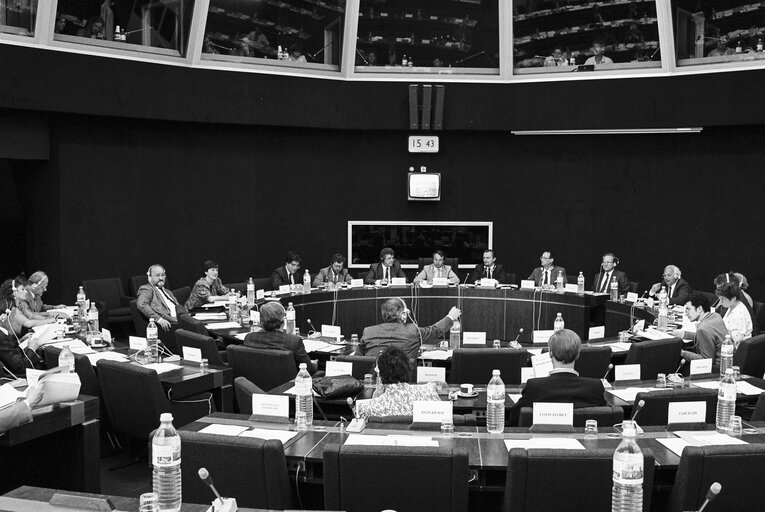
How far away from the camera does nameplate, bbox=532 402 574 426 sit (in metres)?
3.63

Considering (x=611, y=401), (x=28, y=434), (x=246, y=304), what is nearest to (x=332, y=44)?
(x=246, y=304)

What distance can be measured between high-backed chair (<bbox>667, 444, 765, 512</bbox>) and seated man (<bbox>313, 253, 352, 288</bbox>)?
6.72 m

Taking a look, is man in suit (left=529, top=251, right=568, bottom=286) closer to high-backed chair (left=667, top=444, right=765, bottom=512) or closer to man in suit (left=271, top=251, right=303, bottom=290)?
man in suit (left=271, top=251, right=303, bottom=290)

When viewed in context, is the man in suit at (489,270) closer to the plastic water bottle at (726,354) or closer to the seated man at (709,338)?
the seated man at (709,338)

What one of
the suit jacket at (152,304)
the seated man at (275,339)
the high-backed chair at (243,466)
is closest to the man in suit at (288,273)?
the suit jacket at (152,304)

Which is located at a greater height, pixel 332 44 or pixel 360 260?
pixel 332 44

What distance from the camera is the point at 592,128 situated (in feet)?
34.6

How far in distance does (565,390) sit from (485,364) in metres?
1.29

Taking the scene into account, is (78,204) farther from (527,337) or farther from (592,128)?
(592,128)

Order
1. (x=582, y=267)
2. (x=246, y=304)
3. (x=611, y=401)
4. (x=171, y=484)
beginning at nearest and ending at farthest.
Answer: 1. (x=171, y=484)
2. (x=611, y=401)
3. (x=246, y=304)
4. (x=582, y=267)

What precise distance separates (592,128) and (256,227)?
4.75 m

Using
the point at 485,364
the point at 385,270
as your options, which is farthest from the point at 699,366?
the point at 385,270

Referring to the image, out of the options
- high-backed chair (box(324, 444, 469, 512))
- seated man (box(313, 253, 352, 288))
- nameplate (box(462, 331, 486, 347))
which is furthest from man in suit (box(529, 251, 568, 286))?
high-backed chair (box(324, 444, 469, 512))

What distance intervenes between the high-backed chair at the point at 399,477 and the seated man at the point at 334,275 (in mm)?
6499
